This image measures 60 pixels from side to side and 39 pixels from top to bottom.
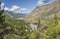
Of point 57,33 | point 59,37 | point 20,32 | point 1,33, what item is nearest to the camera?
point 1,33

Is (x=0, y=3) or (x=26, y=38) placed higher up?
(x=0, y=3)

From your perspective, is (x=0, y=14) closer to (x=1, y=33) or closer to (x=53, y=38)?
(x=1, y=33)

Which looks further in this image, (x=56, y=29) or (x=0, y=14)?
(x=56, y=29)

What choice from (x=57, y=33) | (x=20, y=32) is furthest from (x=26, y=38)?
(x=57, y=33)

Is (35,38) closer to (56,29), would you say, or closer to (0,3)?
(56,29)

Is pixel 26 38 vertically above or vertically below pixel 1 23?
below

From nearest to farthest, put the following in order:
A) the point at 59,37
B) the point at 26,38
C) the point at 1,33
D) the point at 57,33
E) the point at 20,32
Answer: the point at 1,33, the point at 59,37, the point at 57,33, the point at 26,38, the point at 20,32

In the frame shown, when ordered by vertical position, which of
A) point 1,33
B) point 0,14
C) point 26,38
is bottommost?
point 26,38

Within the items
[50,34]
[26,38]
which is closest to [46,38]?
[50,34]

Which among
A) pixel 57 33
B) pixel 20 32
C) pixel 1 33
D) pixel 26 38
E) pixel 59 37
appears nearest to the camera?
pixel 1 33
